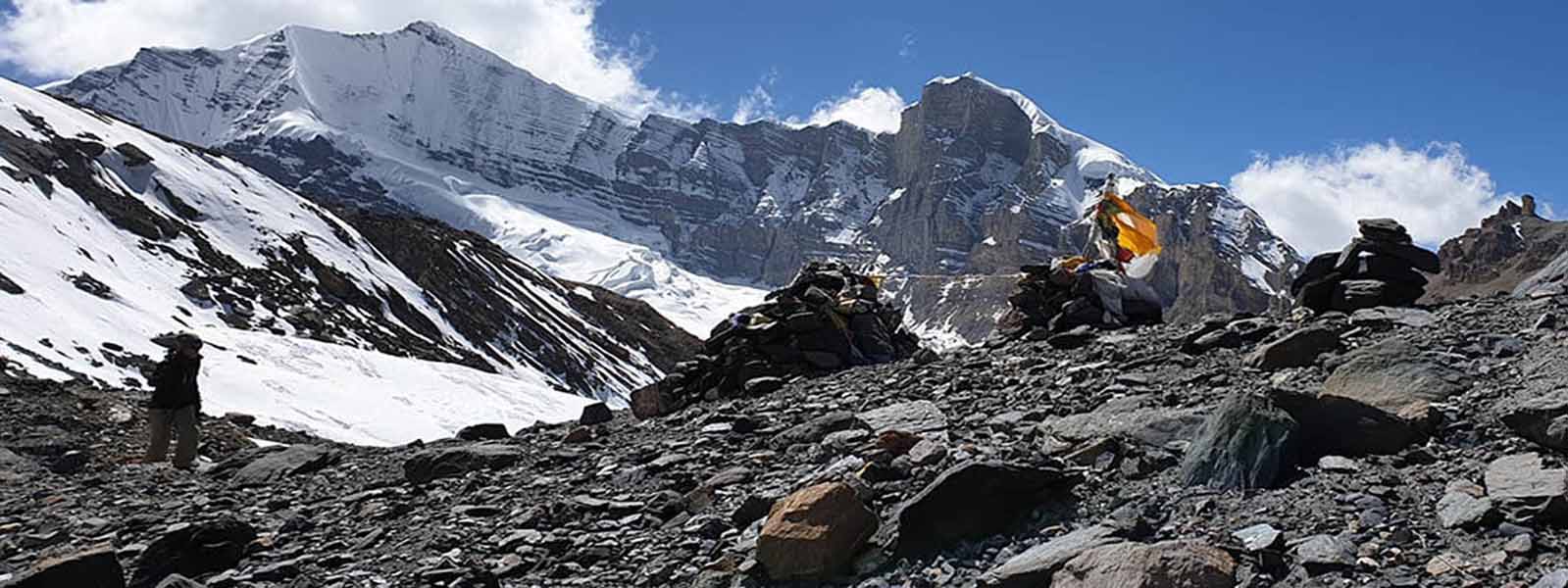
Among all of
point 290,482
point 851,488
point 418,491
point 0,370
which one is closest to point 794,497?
point 851,488

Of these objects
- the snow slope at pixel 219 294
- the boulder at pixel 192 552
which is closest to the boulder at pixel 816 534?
the boulder at pixel 192 552

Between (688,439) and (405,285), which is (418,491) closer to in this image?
(688,439)

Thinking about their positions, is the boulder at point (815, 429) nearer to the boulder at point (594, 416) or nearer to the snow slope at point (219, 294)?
the boulder at point (594, 416)

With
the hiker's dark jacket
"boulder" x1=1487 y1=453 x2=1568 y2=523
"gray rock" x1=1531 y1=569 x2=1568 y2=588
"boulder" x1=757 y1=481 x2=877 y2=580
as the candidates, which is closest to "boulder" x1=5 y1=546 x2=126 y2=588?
"boulder" x1=757 y1=481 x2=877 y2=580

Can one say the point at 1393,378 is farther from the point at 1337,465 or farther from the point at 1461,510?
the point at 1461,510

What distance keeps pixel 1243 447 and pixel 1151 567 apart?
5.91 ft

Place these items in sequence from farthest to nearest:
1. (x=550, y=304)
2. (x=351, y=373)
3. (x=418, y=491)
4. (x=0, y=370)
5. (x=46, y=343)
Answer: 1. (x=550, y=304)
2. (x=351, y=373)
3. (x=46, y=343)
4. (x=0, y=370)
5. (x=418, y=491)

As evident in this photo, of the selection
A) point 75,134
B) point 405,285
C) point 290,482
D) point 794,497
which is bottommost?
point 290,482

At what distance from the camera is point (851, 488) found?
7.16 metres

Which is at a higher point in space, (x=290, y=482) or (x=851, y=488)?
(x=851, y=488)

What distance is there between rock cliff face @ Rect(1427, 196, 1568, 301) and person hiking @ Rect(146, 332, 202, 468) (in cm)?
4571

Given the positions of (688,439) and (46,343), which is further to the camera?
(46,343)

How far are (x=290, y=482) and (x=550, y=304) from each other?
127164mm

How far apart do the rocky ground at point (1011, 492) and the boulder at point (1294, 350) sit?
3cm
